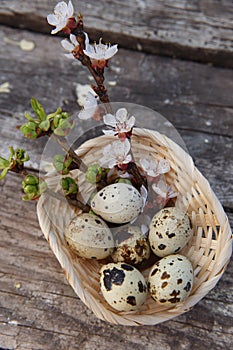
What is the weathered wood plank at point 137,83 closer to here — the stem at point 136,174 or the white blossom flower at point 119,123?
the stem at point 136,174

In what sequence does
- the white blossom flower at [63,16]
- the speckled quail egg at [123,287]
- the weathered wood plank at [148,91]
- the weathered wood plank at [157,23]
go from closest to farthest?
the white blossom flower at [63,16] → the speckled quail egg at [123,287] → the weathered wood plank at [148,91] → the weathered wood plank at [157,23]

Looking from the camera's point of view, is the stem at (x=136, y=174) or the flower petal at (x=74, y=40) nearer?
the flower petal at (x=74, y=40)

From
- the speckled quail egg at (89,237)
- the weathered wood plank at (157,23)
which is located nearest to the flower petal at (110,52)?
the speckled quail egg at (89,237)

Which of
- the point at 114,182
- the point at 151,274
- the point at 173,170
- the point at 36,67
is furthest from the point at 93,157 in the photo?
the point at 36,67

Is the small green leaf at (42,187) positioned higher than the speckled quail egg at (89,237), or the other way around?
the small green leaf at (42,187)

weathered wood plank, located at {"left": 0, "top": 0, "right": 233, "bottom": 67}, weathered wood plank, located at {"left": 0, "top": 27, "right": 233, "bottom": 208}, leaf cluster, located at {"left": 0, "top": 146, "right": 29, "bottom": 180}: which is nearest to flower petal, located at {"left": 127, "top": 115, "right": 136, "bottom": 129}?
leaf cluster, located at {"left": 0, "top": 146, "right": 29, "bottom": 180}

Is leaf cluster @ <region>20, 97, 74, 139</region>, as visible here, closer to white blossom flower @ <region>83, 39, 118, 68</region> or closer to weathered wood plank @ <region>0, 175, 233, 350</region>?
white blossom flower @ <region>83, 39, 118, 68</region>

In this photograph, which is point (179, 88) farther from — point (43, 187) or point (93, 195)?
point (43, 187)

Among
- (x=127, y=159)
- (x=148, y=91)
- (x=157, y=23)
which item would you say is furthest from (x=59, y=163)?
(x=157, y=23)
